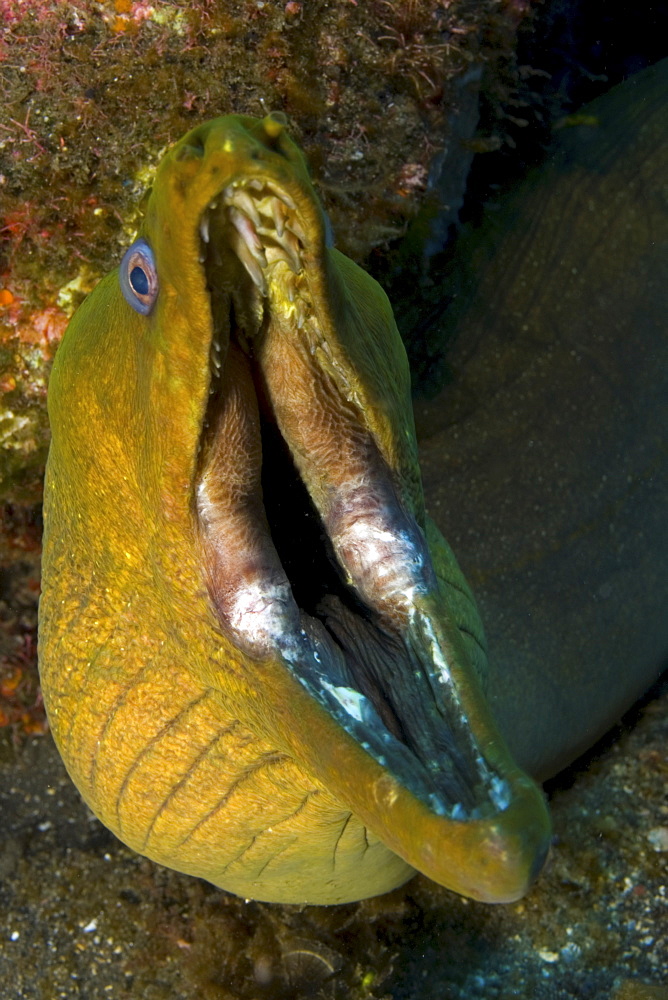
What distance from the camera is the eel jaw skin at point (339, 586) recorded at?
4.62ft

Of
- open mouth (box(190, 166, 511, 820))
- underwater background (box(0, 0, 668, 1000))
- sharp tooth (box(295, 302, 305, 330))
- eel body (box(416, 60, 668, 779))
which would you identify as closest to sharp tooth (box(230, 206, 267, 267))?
open mouth (box(190, 166, 511, 820))

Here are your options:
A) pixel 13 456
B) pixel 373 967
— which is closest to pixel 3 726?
pixel 13 456

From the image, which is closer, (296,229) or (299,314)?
(296,229)

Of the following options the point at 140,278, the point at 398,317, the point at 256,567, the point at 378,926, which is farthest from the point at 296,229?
the point at 378,926

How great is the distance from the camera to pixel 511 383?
410 cm

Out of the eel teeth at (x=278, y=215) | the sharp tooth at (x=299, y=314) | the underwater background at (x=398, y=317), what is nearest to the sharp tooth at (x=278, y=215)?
the eel teeth at (x=278, y=215)

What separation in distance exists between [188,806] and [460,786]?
1160 mm

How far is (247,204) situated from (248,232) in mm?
74

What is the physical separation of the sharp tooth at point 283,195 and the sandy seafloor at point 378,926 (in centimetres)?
281

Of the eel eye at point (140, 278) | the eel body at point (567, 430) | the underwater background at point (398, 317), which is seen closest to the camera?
the eel eye at point (140, 278)

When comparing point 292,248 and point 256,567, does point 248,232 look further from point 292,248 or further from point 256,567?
point 256,567

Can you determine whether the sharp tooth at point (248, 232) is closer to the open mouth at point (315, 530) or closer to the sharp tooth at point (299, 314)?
the open mouth at point (315, 530)

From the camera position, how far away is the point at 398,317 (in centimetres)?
383

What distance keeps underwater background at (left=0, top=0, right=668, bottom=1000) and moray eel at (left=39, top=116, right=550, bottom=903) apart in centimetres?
92
